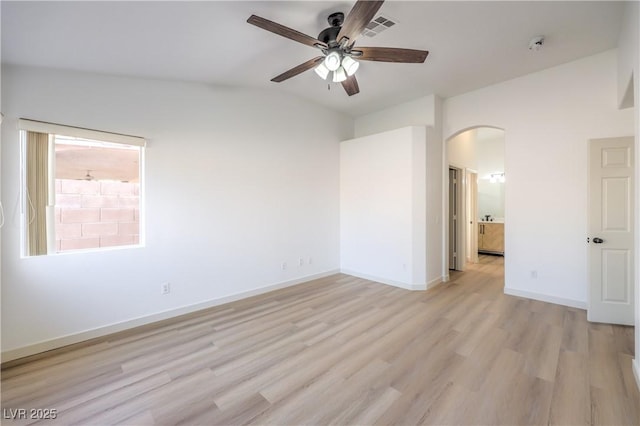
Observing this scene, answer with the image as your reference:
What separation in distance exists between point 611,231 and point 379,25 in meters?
3.45

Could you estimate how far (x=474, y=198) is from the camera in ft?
21.3

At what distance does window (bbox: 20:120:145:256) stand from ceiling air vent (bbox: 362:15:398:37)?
2.73 meters

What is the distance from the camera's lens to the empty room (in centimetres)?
203

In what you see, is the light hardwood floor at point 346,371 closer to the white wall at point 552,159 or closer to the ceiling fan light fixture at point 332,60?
the white wall at point 552,159

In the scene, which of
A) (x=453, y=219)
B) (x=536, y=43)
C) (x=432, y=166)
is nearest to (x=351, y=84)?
(x=536, y=43)

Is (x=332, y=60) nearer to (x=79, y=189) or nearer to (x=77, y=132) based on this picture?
(x=77, y=132)

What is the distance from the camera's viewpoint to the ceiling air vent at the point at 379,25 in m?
2.49

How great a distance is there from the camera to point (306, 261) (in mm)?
4824

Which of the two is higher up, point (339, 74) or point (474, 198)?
point (339, 74)

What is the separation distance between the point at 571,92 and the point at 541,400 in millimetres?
3748

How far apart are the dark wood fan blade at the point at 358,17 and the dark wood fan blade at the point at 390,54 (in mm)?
211

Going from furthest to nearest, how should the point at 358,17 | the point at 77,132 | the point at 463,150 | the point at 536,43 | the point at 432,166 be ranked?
the point at 463,150 < the point at 432,166 < the point at 536,43 < the point at 77,132 < the point at 358,17

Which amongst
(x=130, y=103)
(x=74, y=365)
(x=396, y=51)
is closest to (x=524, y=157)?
(x=396, y=51)

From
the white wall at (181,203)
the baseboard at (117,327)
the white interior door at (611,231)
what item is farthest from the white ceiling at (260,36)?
the baseboard at (117,327)
